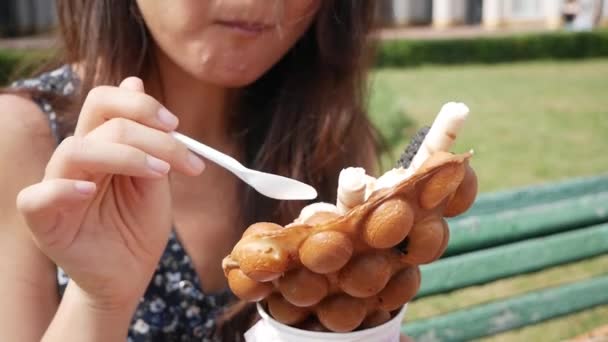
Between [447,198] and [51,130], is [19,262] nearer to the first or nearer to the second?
[51,130]

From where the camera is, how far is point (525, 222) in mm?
2000

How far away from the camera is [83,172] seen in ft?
3.64

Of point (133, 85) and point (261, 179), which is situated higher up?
point (133, 85)

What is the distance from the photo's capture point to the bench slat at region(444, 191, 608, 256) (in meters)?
1.89

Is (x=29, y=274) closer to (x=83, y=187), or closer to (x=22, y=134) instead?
(x=22, y=134)

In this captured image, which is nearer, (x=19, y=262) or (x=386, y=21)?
(x=19, y=262)

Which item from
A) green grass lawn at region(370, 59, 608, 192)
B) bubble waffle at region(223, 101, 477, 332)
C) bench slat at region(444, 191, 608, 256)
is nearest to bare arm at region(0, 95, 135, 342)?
bubble waffle at region(223, 101, 477, 332)

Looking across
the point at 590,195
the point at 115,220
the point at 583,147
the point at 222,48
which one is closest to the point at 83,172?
the point at 115,220

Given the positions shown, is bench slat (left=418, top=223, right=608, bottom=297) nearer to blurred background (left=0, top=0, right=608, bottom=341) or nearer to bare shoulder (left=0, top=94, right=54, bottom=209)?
blurred background (left=0, top=0, right=608, bottom=341)

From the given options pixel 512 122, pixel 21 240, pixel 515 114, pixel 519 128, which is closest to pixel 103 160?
pixel 21 240

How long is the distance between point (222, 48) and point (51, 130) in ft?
1.50

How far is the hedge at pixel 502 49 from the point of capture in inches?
647

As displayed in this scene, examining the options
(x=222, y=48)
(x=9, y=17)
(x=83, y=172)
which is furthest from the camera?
(x=9, y=17)

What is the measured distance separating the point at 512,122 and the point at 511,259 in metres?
8.00
